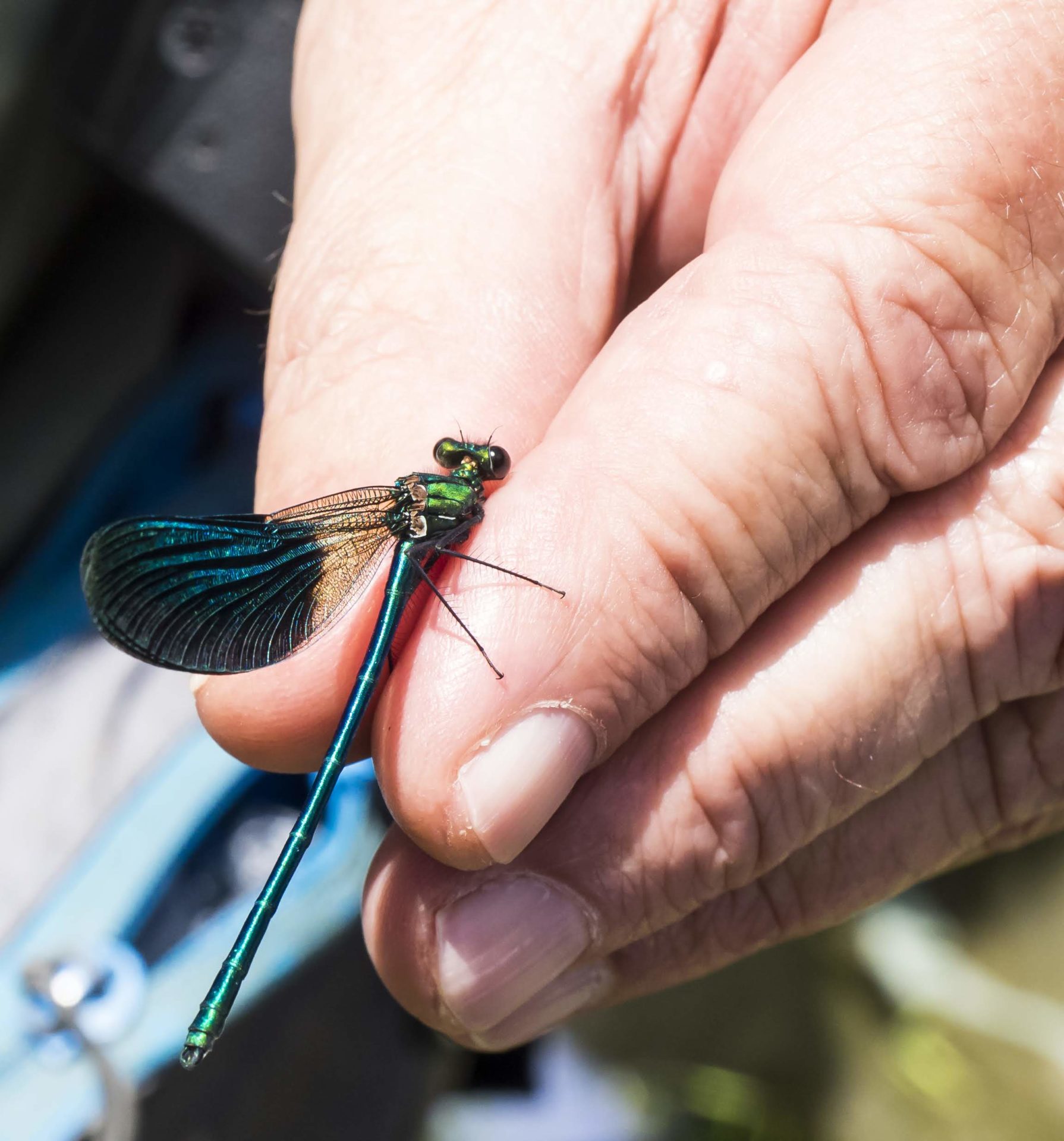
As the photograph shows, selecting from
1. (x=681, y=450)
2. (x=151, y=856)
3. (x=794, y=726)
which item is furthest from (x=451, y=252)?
(x=151, y=856)

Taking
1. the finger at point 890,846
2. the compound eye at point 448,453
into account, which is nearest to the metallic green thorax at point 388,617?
the compound eye at point 448,453

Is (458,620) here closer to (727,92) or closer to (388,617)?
(388,617)

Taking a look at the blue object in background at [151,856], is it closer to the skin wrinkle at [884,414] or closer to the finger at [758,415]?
the finger at [758,415]

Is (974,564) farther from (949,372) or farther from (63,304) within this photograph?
(63,304)

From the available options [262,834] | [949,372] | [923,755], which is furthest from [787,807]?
[262,834]

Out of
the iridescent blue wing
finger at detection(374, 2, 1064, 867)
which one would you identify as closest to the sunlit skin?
finger at detection(374, 2, 1064, 867)
